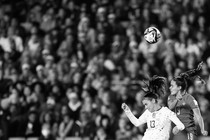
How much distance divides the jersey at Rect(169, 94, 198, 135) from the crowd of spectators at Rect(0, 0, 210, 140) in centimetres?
465

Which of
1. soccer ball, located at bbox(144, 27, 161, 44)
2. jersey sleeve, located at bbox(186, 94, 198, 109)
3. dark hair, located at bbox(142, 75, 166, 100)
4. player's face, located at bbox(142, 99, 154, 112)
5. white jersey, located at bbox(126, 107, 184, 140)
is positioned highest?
soccer ball, located at bbox(144, 27, 161, 44)

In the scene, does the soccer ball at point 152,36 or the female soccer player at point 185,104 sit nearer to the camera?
the female soccer player at point 185,104

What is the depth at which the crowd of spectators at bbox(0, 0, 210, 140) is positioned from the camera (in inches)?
550

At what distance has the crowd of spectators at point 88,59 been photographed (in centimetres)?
1397

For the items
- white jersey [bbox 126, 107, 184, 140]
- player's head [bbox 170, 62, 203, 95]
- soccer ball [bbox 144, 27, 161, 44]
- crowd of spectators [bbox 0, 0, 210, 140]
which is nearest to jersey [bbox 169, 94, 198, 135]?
player's head [bbox 170, 62, 203, 95]

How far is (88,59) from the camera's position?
15.4m

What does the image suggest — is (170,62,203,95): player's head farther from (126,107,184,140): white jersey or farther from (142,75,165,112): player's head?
(126,107,184,140): white jersey

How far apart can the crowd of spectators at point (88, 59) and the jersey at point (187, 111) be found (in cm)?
465

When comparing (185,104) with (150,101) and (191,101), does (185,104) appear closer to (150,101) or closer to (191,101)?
(191,101)

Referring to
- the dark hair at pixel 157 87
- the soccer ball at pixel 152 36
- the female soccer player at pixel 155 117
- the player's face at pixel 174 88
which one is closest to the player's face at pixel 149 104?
the female soccer player at pixel 155 117

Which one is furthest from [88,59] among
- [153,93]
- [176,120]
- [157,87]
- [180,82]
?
[176,120]

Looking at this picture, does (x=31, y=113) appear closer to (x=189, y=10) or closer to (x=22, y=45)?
(x=22, y=45)

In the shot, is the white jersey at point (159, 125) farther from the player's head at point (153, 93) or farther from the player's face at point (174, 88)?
the player's face at point (174, 88)

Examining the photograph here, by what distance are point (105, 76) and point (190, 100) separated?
5.90m
